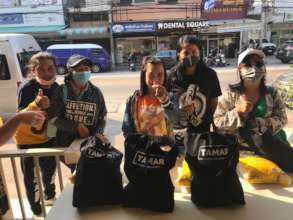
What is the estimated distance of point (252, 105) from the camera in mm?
2131

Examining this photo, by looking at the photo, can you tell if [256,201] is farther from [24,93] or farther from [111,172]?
[24,93]

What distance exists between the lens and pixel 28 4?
23000mm

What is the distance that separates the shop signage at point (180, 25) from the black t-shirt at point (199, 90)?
2126cm

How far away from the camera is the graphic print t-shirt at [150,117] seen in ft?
7.29

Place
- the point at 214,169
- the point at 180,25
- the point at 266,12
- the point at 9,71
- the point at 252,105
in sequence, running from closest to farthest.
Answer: the point at 214,169
the point at 252,105
the point at 9,71
the point at 180,25
the point at 266,12

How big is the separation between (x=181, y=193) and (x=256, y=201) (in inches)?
15.5

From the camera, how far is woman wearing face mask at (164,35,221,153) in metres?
2.19

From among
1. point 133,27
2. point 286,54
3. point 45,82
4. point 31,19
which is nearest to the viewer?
point 45,82

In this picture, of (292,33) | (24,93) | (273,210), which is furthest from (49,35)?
(273,210)

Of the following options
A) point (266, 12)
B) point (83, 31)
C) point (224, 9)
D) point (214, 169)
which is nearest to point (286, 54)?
point (224, 9)

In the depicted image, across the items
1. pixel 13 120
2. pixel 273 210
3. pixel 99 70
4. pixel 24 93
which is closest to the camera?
pixel 273 210

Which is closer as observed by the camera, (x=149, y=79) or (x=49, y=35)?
(x=149, y=79)

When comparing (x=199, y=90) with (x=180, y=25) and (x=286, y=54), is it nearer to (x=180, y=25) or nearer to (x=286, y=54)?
(x=286, y=54)

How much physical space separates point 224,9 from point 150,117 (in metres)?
23.3
